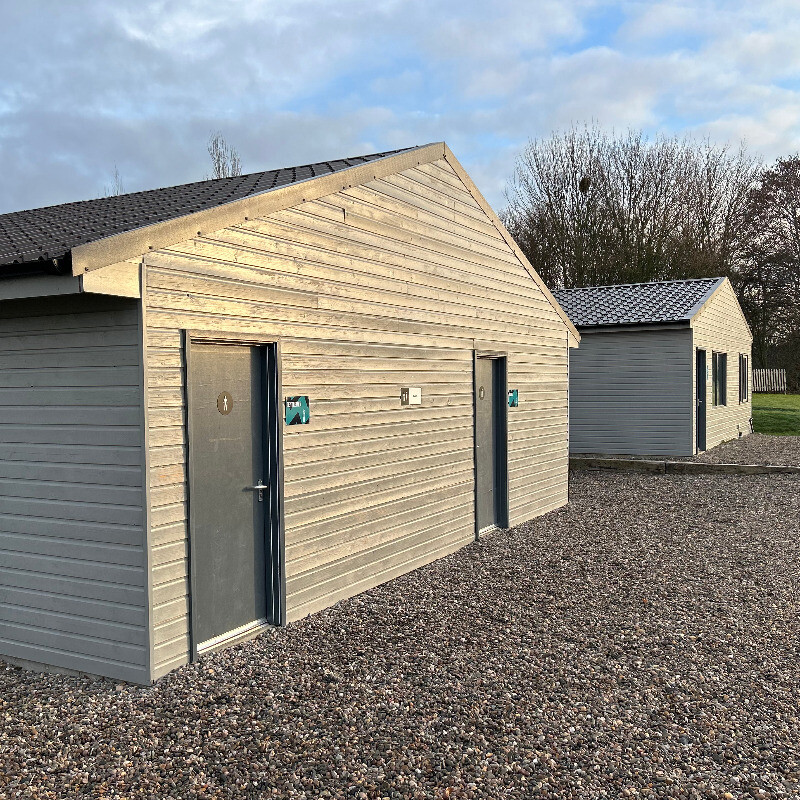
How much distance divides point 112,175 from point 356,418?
21947 mm

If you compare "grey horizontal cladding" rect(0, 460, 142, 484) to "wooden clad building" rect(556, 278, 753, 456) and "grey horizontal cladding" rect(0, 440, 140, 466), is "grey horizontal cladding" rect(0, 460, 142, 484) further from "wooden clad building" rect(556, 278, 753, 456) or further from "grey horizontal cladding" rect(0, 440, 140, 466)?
"wooden clad building" rect(556, 278, 753, 456)

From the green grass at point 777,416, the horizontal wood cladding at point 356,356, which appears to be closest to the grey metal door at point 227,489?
the horizontal wood cladding at point 356,356


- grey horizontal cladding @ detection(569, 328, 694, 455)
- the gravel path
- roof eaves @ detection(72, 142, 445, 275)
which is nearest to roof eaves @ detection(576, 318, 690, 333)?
grey horizontal cladding @ detection(569, 328, 694, 455)

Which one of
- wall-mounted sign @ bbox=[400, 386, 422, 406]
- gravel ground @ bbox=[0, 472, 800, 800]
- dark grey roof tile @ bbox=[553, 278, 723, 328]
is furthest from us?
dark grey roof tile @ bbox=[553, 278, 723, 328]

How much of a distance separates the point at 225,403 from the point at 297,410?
0.71 meters

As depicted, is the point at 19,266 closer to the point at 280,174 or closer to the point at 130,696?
the point at 130,696

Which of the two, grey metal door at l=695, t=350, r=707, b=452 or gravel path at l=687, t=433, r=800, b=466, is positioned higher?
grey metal door at l=695, t=350, r=707, b=452

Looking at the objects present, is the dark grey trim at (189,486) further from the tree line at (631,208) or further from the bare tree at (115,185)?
the tree line at (631,208)

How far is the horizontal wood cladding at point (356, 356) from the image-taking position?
15.6 ft

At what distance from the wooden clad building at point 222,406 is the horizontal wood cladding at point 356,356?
0.02m

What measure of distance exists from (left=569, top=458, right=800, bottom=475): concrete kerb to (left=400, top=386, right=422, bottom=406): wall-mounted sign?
8179 mm

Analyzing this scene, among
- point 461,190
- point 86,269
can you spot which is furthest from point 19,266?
point 461,190

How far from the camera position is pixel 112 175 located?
2520 centimetres

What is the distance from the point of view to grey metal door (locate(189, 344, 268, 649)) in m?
4.98
